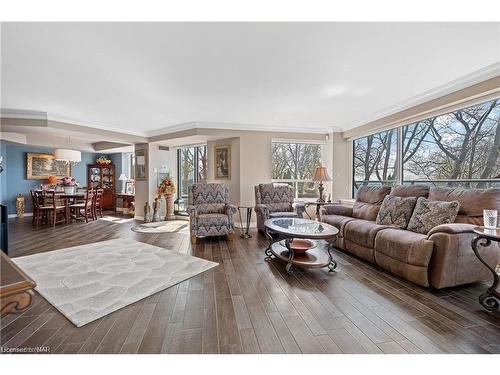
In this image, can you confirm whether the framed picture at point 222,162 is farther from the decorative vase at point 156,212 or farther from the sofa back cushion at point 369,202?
the sofa back cushion at point 369,202

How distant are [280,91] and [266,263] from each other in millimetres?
2556

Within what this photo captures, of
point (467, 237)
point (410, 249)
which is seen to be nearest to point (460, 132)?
point (467, 237)

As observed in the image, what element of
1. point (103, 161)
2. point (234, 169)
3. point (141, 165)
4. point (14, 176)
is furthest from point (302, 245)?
point (14, 176)

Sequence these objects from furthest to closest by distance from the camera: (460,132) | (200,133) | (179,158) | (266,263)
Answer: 1. (179,158)
2. (200,133)
3. (460,132)
4. (266,263)

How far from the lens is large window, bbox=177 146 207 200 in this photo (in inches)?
264

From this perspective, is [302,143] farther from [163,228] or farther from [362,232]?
[163,228]

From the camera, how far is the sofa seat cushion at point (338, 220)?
361 cm

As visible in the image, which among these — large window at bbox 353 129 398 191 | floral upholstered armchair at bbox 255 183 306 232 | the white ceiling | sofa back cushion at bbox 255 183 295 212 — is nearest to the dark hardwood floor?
floral upholstered armchair at bbox 255 183 306 232

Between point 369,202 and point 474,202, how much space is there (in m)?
1.45

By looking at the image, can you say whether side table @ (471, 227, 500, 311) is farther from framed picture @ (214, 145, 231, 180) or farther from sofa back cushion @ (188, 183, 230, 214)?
framed picture @ (214, 145, 231, 180)

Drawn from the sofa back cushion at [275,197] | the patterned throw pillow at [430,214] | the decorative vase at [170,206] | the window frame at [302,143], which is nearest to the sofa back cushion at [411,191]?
Answer: the patterned throw pillow at [430,214]

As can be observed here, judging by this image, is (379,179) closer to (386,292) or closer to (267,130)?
(267,130)

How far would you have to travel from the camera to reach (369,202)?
399 cm

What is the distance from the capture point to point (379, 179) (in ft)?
16.1
